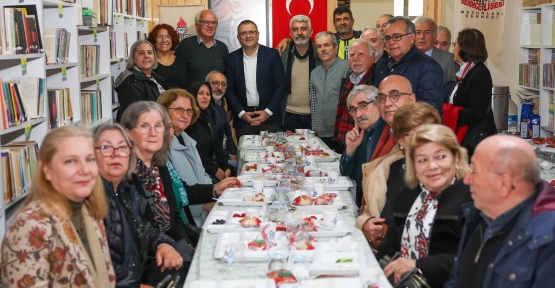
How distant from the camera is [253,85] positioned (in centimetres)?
771

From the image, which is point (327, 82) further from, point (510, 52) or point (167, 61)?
point (510, 52)

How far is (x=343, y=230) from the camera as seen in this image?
3.13 meters

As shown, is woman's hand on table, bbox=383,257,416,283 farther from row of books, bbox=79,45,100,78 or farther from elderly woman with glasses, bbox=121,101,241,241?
row of books, bbox=79,45,100,78

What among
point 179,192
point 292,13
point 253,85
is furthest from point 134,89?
point 292,13

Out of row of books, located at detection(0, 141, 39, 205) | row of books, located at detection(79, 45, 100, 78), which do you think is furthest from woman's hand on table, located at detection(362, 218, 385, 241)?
row of books, located at detection(79, 45, 100, 78)

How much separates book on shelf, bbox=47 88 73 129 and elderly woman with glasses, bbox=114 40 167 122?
918mm

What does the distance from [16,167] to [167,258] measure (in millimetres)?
1492

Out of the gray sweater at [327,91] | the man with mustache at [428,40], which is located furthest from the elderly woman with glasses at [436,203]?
the gray sweater at [327,91]

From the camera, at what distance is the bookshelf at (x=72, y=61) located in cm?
458

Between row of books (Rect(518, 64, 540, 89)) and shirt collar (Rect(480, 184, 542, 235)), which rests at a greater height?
row of books (Rect(518, 64, 540, 89))

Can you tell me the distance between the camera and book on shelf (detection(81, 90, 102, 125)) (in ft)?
20.2

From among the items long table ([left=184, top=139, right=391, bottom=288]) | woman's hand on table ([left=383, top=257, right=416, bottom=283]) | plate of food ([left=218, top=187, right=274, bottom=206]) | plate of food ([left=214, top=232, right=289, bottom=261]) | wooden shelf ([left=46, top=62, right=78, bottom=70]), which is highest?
wooden shelf ([left=46, top=62, right=78, bottom=70])

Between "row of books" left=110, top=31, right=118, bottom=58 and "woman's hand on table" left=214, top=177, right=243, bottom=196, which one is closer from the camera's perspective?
"woman's hand on table" left=214, top=177, right=243, bottom=196

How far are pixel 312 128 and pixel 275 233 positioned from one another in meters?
4.33
